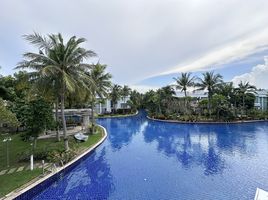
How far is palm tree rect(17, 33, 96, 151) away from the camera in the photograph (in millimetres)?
13180

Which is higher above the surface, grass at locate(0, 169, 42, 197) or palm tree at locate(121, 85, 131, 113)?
palm tree at locate(121, 85, 131, 113)

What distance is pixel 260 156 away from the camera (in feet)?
44.7

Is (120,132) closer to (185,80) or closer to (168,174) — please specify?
(168,174)

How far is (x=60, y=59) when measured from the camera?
1362 centimetres

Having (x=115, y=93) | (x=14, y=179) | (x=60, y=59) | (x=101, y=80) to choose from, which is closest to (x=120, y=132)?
(x=101, y=80)

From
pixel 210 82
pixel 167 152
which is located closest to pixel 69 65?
pixel 167 152

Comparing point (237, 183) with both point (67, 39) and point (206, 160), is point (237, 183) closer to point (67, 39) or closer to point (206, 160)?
point (206, 160)

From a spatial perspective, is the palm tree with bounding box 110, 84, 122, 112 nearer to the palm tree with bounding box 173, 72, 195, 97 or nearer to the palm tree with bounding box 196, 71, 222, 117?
the palm tree with bounding box 173, 72, 195, 97

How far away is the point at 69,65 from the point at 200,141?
12988 millimetres

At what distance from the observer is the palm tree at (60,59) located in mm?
13180

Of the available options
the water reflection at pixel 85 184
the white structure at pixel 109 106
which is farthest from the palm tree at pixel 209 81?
the water reflection at pixel 85 184

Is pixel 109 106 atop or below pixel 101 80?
below

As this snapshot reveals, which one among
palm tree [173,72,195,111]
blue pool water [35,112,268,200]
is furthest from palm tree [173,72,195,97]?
blue pool water [35,112,268,200]

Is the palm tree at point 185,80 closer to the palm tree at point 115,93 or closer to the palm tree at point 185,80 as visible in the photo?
the palm tree at point 185,80
